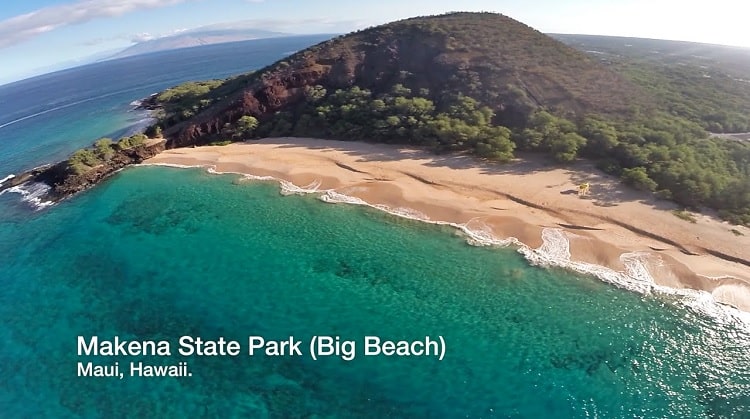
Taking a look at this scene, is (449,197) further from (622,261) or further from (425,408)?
(425,408)

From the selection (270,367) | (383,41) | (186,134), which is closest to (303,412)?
(270,367)

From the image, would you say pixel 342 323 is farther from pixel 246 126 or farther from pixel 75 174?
pixel 75 174

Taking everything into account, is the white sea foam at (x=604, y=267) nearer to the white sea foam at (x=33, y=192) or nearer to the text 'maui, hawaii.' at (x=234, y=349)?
the text 'maui, hawaii.' at (x=234, y=349)

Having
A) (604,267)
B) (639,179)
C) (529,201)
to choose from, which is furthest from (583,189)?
(604,267)

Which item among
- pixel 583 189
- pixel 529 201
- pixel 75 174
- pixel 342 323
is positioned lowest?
pixel 342 323

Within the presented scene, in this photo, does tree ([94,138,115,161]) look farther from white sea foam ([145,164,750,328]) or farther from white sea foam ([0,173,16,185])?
white sea foam ([145,164,750,328])
